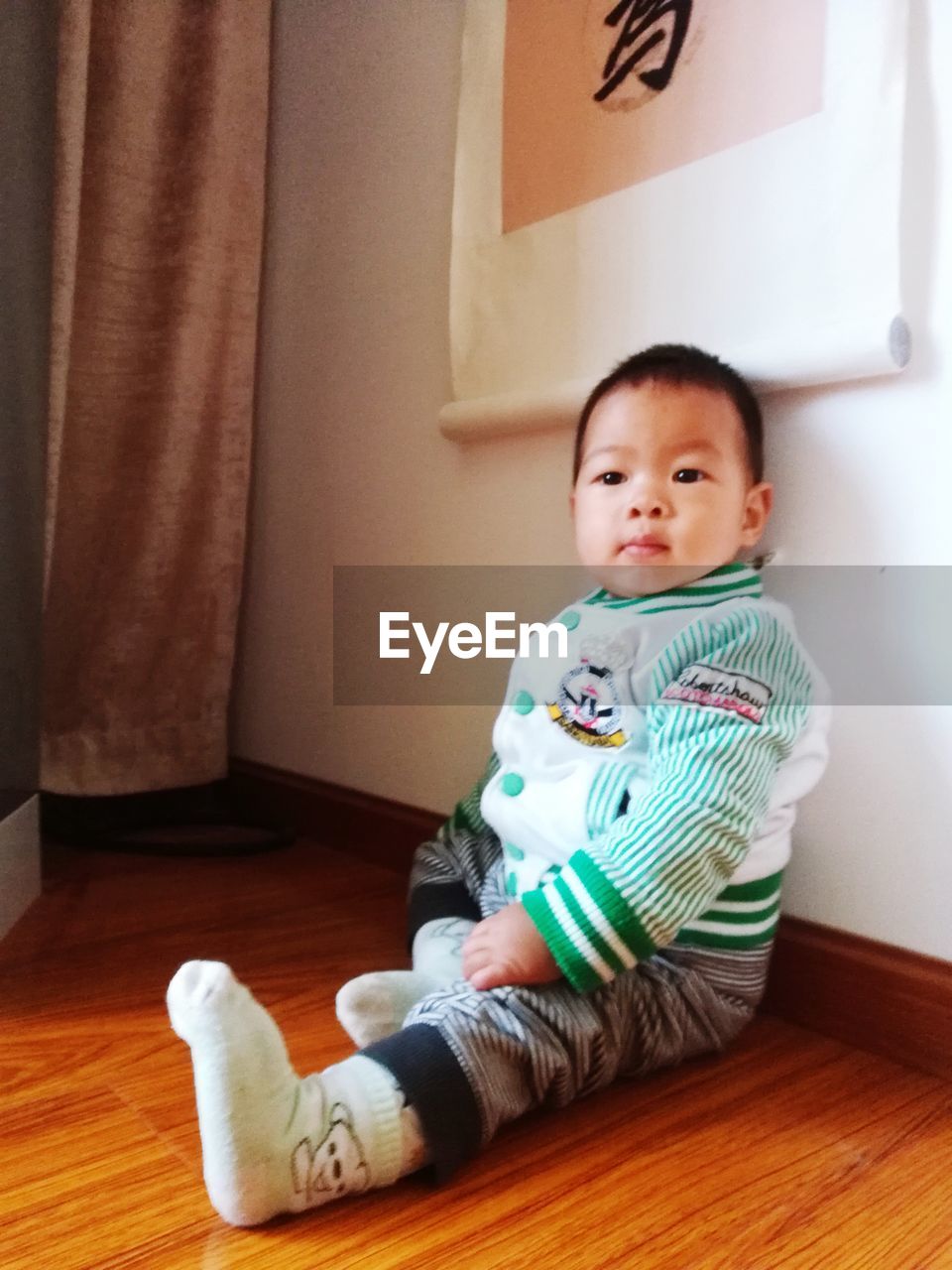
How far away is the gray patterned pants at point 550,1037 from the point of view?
55cm

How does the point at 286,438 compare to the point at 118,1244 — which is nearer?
the point at 118,1244

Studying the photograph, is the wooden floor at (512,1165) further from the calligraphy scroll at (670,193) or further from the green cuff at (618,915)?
the calligraphy scroll at (670,193)

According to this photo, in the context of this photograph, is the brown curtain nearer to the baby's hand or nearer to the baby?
the baby

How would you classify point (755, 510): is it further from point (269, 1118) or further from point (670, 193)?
point (269, 1118)

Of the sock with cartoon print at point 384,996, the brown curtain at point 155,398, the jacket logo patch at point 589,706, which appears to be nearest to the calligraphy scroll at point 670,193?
the jacket logo patch at point 589,706

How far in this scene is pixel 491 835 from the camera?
921 mm

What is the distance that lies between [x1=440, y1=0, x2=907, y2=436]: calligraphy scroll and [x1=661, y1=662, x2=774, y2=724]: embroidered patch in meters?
0.25

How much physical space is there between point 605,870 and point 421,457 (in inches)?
25.0

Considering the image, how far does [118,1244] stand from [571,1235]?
234 millimetres

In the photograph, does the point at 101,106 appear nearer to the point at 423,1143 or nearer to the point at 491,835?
the point at 491,835

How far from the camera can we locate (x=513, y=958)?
635 mm

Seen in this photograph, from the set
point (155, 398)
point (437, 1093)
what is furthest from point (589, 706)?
point (155, 398)

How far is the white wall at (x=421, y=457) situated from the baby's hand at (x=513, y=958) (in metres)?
0.28

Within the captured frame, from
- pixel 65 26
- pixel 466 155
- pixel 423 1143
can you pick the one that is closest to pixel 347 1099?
Answer: pixel 423 1143
